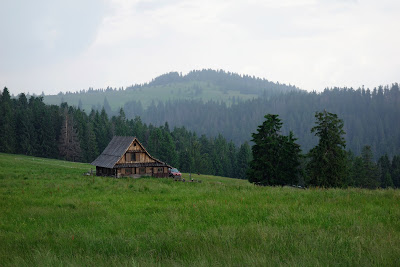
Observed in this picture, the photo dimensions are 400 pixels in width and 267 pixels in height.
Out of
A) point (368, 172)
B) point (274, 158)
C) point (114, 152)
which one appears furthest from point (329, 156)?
point (368, 172)

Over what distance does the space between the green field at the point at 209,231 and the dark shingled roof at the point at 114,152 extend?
3730 centimetres

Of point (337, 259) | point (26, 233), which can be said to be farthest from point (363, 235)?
point (26, 233)

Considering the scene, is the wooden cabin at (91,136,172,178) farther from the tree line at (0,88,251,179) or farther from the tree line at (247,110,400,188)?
the tree line at (0,88,251,179)

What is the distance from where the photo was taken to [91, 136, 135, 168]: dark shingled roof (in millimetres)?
54928

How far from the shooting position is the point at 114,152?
5716cm

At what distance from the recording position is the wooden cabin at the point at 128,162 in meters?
54.7

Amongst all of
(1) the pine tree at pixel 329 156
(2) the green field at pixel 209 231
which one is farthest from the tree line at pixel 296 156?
(2) the green field at pixel 209 231

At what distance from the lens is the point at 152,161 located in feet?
192

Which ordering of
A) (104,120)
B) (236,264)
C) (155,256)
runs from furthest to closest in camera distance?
(104,120) < (155,256) < (236,264)

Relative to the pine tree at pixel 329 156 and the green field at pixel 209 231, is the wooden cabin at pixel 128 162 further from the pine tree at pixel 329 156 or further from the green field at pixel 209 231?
the green field at pixel 209 231

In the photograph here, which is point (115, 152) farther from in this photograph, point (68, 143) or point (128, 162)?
point (68, 143)

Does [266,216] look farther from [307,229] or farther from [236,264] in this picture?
[236,264]

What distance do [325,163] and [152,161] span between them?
1119 inches

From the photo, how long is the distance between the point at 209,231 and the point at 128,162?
47235 mm
